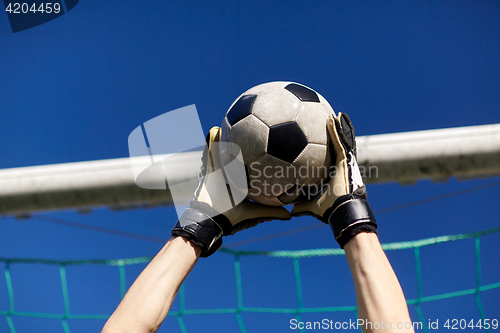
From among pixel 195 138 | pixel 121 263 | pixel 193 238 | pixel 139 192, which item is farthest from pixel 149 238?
pixel 193 238

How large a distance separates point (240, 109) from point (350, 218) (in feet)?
2.94

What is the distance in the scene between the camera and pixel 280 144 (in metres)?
2.13

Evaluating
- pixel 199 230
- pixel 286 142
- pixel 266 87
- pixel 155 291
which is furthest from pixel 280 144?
pixel 155 291

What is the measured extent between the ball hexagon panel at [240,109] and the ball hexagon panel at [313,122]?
0.96ft

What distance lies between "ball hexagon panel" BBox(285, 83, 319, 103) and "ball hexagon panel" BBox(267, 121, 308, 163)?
0.79 feet

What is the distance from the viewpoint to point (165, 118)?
9.09ft

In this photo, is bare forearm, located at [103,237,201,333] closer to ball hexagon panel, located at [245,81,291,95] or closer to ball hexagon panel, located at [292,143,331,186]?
ball hexagon panel, located at [292,143,331,186]

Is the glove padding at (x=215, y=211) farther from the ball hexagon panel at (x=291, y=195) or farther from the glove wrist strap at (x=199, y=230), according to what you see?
the ball hexagon panel at (x=291, y=195)

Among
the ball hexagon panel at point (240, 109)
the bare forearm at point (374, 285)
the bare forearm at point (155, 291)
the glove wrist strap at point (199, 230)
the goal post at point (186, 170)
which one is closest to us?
the bare forearm at point (374, 285)

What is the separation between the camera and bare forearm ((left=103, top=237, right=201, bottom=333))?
1729 mm

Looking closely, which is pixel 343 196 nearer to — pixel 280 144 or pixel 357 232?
pixel 357 232

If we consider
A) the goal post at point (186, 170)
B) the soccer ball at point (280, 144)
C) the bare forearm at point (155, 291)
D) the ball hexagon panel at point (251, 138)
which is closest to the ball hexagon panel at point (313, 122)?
the soccer ball at point (280, 144)

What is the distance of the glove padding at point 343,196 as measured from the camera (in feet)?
6.43

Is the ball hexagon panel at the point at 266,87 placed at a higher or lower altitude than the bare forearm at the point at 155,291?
higher
